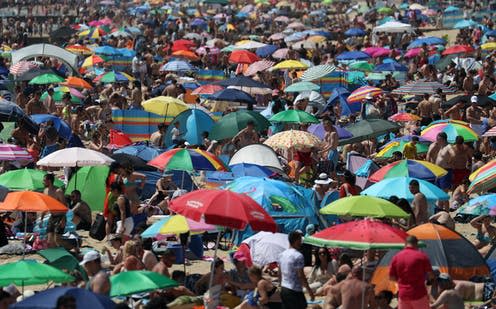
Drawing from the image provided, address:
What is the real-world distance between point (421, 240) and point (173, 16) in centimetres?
4240

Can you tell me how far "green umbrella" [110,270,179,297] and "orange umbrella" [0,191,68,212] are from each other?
2501mm

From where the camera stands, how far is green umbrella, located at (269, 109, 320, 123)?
66.6 ft

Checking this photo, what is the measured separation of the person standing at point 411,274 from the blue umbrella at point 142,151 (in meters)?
7.51

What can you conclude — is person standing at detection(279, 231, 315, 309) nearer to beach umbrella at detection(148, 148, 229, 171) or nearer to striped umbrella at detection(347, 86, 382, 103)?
beach umbrella at detection(148, 148, 229, 171)

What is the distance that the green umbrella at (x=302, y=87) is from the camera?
2583cm

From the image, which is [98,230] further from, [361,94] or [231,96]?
[361,94]

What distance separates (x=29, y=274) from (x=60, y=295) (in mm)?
1730

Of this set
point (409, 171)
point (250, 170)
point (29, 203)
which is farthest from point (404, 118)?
point (29, 203)

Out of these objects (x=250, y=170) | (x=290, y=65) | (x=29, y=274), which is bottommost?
(x=290, y=65)

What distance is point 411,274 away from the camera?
11109mm

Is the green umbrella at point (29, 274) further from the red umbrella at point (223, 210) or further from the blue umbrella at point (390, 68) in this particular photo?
the blue umbrella at point (390, 68)

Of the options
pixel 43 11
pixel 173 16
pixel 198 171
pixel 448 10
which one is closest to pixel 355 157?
pixel 198 171

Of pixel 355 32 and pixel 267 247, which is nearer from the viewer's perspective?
pixel 267 247

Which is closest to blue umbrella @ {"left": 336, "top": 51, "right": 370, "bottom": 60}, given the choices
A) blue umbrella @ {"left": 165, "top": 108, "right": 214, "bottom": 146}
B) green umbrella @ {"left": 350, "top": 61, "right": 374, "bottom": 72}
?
green umbrella @ {"left": 350, "top": 61, "right": 374, "bottom": 72}
